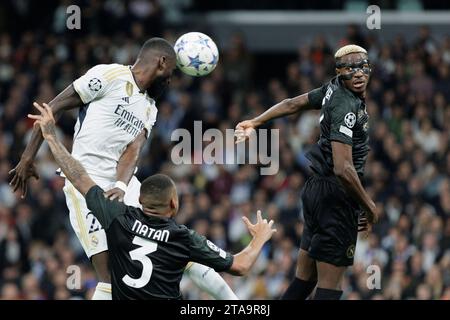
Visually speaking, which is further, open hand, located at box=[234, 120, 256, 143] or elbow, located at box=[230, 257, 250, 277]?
open hand, located at box=[234, 120, 256, 143]

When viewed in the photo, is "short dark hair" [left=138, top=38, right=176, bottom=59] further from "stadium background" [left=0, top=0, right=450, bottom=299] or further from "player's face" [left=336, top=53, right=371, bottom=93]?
"stadium background" [left=0, top=0, right=450, bottom=299]

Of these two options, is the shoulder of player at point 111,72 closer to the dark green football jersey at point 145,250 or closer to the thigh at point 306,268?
the dark green football jersey at point 145,250

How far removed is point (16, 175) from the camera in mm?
9914

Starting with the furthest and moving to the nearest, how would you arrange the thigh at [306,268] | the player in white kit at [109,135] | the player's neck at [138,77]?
the thigh at [306,268], the player's neck at [138,77], the player in white kit at [109,135]

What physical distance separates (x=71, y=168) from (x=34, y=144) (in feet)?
3.00

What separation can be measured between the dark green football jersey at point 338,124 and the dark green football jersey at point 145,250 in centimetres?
165

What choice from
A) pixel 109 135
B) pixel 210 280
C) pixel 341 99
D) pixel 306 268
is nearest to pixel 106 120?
pixel 109 135

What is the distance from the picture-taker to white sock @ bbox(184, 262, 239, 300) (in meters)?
10.0

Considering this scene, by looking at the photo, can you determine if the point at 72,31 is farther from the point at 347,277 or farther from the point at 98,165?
the point at 98,165

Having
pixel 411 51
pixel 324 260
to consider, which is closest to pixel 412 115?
pixel 411 51

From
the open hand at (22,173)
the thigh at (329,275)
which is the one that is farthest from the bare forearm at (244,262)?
the open hand at (22,173)

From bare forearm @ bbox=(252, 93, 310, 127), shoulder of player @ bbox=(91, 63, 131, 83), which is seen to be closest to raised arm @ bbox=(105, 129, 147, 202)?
shoulder of player @ bbox=(91, 63, 131, 83)

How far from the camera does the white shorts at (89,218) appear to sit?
9.89 metres

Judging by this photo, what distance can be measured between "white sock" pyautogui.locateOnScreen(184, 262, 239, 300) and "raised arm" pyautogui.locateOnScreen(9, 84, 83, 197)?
1.69m
